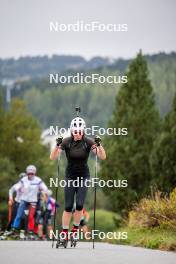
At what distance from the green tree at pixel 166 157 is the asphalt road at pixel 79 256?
17.8m

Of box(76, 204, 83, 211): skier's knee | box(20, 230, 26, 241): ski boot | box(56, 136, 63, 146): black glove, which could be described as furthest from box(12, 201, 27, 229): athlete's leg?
box(56, 136, 63, 146): black glove

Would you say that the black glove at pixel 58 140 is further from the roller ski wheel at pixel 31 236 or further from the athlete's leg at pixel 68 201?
the roller ski wheel at pixel 31 236

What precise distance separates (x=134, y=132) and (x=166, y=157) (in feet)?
24.1

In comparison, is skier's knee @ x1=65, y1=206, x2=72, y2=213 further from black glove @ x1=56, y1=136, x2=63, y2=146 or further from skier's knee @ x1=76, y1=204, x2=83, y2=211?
black glove @ x1=56, y1=136, x2=63, y2=146

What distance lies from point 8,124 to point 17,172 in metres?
3.50

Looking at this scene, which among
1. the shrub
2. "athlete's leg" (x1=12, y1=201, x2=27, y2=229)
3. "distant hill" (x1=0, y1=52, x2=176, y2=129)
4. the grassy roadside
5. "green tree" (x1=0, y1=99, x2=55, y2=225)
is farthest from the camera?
"distant hill" (x1=0, y1=52, x2=176, y2=129)

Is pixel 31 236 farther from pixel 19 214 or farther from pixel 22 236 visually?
pixel 19 214

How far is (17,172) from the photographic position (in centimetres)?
6462

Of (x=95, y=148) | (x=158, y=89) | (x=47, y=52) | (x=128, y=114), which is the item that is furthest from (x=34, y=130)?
(x=47, y=52)

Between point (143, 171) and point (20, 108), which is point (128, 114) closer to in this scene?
point (143, 171)

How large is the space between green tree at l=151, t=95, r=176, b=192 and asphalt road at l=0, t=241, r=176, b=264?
17788mm

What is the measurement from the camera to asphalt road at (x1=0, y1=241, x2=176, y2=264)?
11.4m

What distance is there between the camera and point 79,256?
12320 millimetres

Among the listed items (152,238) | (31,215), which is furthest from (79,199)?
(31,215)
